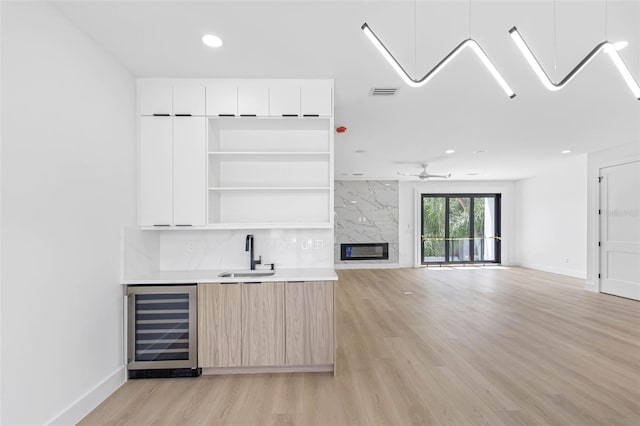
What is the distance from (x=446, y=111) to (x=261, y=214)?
2.48 meters

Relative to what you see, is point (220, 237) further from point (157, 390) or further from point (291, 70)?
point (291, 70)

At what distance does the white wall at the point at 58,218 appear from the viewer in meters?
1.74

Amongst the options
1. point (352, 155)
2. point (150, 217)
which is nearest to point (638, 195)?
point (352, 155)

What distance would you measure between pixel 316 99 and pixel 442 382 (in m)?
2.71

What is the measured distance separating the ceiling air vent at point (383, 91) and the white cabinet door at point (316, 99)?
49 cm

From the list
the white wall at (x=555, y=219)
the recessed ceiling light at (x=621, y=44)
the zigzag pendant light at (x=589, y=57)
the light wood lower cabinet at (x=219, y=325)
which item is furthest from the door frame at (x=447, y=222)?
the zigzag pendant light at (x=589, y=57)

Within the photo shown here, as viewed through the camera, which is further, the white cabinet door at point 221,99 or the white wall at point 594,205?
the white wall at point 594,205

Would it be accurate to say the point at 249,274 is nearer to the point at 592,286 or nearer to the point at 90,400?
the point at 90,400

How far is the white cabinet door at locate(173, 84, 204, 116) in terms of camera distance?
9.77 feet

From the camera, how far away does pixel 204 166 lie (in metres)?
2.98

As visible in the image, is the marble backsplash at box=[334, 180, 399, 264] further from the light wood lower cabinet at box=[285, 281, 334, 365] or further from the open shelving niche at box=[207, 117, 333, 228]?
the light wood lower cabinet at box=[285, 281, 334, 365]

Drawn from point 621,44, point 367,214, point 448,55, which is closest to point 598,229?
point 621,44

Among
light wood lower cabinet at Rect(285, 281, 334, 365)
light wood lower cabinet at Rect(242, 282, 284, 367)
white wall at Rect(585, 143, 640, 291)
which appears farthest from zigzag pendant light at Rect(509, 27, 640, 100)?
white wall at Rect(585, 143, 640, 291)

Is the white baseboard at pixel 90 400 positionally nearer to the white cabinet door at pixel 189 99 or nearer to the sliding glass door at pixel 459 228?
the white cabinet door at pixel 189 99
